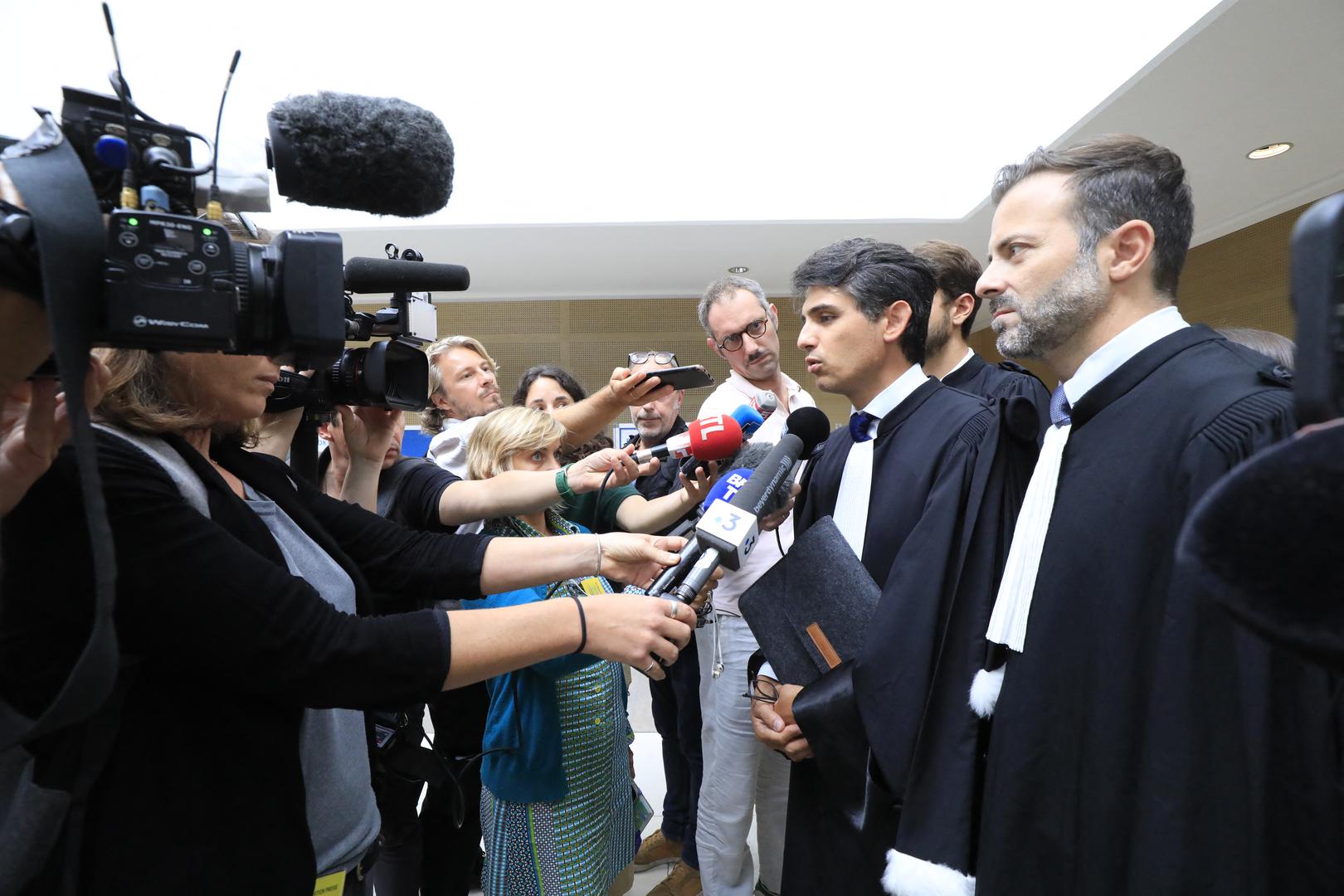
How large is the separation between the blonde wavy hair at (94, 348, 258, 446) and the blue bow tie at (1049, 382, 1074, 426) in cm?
122

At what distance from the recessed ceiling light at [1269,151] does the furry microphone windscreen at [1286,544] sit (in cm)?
541

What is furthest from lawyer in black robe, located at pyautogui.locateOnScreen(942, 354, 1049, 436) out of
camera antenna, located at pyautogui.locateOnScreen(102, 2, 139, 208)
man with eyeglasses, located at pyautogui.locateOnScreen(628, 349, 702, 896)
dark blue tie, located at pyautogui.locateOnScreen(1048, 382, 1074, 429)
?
camera antenna, located at pyautogui.locateOnScreen(102, 2, 139, 208)

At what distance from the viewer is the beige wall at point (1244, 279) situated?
5504 mm

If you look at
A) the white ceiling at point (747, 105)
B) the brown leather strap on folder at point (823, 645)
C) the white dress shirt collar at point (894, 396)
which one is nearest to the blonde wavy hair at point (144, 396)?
the brown leather strap on folder at point (823, 645)

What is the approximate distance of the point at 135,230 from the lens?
635 millimetres

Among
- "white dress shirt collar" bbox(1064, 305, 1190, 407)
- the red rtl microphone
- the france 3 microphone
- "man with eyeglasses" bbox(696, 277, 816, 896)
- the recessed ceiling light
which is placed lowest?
"man with eyeglasses" bbox(696, 277, 816, 896)

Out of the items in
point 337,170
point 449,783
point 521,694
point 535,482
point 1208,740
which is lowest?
point 449,783

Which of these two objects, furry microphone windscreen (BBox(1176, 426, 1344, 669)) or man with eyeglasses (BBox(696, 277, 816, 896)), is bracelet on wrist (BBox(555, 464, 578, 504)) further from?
furry microphone windscreen (BBox(1176, 426, 1344, 669))

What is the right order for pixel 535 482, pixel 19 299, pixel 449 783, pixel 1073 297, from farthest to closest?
pixel 535 482 < pixel 449 783 < pixel 1073 297 < pixel 19 299

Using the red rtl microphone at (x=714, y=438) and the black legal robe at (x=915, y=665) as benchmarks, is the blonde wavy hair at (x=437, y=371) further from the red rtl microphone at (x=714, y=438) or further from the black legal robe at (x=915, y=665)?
the black legal robe at (x=915, y=665)

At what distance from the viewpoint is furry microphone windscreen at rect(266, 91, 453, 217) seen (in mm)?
841

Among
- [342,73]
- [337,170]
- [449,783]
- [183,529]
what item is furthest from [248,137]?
[342,73]

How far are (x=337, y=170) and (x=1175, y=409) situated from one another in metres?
1.03

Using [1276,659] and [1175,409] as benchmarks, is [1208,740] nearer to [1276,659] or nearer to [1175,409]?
[1276,659]
